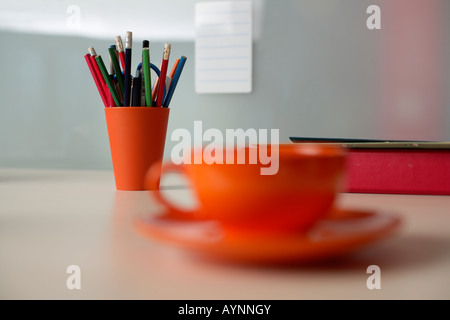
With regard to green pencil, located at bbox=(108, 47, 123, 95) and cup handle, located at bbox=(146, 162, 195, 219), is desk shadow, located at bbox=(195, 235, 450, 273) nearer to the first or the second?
cup handle, located at bbox=(146, 162, 195, 219)

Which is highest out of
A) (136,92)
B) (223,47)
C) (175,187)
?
(223,47)

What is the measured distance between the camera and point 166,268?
0.99ft

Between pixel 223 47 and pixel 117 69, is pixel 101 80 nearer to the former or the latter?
pixel 117 69

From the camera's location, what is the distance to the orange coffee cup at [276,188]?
0.30m

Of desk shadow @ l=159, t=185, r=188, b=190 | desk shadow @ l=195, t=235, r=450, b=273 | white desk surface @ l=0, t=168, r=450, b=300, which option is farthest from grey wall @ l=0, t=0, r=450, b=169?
desk shadow @ l=195, t=235, r=450, b=273

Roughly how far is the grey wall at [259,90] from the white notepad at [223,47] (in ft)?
0.06

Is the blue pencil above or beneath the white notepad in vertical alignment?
beneath

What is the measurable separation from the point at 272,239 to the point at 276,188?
35 mm

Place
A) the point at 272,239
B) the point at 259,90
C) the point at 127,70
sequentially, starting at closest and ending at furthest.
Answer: the point at 272,239
the point at 127,70
the point at 259,90

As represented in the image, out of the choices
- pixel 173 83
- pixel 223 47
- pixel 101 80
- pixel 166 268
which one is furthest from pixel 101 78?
pixel 166 268

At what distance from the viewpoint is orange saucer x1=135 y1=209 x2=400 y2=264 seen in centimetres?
26

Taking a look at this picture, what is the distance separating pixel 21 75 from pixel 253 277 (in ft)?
3.56

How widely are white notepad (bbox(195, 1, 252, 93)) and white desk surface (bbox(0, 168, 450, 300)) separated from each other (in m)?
0.64
